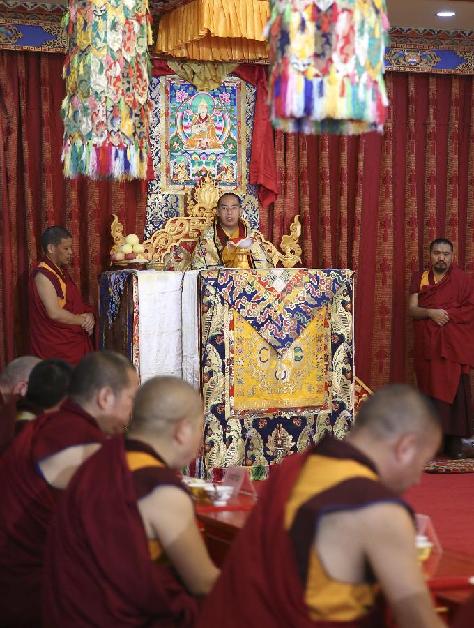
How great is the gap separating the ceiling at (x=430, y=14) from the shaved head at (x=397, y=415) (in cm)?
619

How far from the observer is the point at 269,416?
6969 millimetres

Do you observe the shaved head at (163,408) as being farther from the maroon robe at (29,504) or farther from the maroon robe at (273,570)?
the maroon robe at (273,570)

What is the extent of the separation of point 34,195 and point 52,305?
3.79 feet

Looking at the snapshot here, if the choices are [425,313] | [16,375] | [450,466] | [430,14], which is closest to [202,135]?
[430,14]

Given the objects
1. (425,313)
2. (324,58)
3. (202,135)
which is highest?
(202,135)

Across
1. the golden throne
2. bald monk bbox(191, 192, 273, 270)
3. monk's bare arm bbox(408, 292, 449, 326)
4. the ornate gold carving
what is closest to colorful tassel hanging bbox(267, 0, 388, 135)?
bald monk bbox(191, 192, 273, 270)

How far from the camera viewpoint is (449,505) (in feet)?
21.0

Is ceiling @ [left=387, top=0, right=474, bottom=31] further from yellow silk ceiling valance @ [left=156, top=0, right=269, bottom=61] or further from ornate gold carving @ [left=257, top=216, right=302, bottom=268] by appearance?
ornate gold carving @ [left=257, top=216, right=302, bottom=268]

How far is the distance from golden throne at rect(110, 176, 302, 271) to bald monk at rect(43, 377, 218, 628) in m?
5.56

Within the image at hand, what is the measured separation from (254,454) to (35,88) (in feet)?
10.9

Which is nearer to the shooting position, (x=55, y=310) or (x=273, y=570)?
(x=273, y=570)

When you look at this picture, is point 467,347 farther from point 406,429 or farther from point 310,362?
point 406,429

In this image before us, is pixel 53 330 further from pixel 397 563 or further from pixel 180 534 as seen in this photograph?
pixel 397 563

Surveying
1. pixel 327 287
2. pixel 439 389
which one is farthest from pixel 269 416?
pixel 439 389
